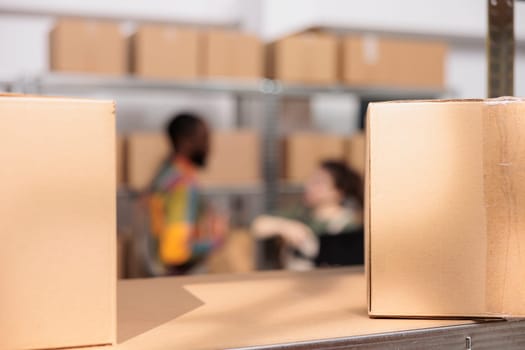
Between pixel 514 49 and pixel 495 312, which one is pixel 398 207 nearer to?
pixel 495 312

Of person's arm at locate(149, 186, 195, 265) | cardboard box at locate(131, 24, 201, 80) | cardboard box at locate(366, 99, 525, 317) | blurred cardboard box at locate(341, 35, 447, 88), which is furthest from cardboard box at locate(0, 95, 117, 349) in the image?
blurred cardboard box at locate(341, 35, 447, 88)

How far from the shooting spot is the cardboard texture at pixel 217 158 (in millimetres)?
3457

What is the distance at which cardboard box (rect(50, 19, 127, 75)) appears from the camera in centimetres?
339

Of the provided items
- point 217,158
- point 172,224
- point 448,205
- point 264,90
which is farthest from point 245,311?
point 264,90

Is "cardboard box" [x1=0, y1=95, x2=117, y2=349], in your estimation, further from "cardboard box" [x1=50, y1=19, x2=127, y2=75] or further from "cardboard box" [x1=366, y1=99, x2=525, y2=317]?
"cardboard box" [x1=50, y1=19, x2=127, y2=75]

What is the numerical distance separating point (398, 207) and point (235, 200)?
140 inches

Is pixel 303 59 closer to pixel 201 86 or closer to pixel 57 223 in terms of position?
pixel 201 86

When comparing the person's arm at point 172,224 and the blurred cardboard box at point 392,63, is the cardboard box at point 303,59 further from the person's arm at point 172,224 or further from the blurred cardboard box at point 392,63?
the person's arm at point 172,224

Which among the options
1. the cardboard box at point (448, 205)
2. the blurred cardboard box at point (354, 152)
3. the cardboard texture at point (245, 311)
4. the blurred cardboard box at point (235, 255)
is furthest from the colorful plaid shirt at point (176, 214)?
the cardboard box at point (448, 205)

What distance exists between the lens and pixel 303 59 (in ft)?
12.3

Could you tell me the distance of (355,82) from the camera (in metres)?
3.85

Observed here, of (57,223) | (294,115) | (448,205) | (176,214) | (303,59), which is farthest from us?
(294,115)

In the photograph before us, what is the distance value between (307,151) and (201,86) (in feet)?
2.18

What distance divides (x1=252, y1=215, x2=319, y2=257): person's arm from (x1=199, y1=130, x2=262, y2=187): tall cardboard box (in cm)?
29
